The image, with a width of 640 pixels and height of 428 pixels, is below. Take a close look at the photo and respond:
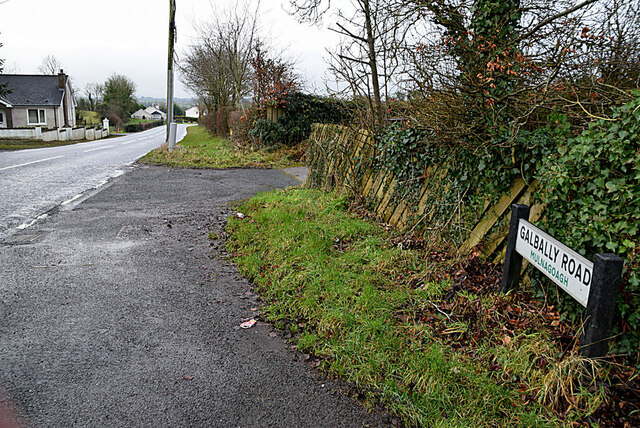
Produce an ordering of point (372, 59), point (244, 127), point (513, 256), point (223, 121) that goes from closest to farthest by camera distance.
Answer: point (513, 256), point (372, 59), point (244, 127), point (223, 121)

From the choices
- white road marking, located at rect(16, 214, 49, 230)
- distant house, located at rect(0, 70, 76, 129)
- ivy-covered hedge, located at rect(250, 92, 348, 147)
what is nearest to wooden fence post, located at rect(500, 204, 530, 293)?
white road marking, located at rect(16, 214, 49, 230)

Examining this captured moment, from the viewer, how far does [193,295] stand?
4770 millimetres

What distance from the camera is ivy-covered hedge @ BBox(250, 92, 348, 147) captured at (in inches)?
752

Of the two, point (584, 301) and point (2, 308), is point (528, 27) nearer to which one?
point (584, 301)

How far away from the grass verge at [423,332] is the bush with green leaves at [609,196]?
498 millimetres

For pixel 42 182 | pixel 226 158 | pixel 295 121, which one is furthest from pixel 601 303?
pixel 295 121

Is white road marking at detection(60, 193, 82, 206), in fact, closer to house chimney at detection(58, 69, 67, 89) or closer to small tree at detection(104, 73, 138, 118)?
house chimney at detection(58, 69, 67, 89)

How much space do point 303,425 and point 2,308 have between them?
11.0 ft

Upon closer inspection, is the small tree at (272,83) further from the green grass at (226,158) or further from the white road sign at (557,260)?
the white road sign at (557,260)

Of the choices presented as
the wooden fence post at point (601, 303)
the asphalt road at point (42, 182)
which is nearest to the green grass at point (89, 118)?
the asphalt road at point (42, 182)

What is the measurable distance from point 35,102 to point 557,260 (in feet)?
207

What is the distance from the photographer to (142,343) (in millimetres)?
3693

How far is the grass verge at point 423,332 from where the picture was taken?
9.18 ft

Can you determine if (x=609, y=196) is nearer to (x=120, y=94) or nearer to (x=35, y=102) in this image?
(x=35, y=102)
